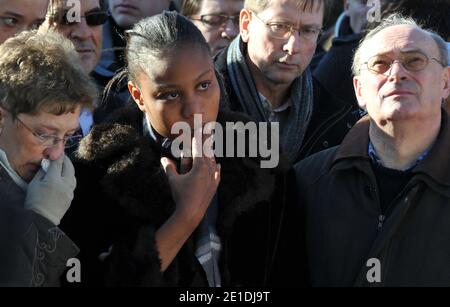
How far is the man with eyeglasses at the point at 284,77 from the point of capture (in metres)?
4.78

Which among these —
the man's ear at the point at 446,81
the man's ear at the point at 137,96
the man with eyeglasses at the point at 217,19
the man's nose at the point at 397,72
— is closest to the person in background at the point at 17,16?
the man's ear at the point at 137,96

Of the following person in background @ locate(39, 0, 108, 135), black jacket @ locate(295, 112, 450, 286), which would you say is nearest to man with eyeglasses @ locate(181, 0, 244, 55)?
person in background @ locate(39, 0, 108, 135)

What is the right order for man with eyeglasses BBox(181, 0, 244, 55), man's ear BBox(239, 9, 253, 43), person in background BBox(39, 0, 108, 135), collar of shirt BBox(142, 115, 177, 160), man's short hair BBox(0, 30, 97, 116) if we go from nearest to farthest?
man's short hair BBox(0, 30, 97, 116)
collar of shirt BBox(142, 115, 177, 160)
person in background BBox(39, 0, 108, 135)
man's ear BBox(239, 9, 253, 43)
man with eyeglasses BBox(181, 0, 244, 55)

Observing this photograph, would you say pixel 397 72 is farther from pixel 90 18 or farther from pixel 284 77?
pixel 90 18

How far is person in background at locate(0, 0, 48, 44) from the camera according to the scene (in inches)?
167

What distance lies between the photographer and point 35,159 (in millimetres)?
3471

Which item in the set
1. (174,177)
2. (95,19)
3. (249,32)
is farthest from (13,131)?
(249,32)

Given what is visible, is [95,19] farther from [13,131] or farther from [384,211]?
[384,211]

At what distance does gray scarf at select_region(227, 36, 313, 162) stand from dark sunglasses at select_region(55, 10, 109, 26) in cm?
66

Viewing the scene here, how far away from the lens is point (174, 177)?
363 cm

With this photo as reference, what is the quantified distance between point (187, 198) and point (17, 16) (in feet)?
4.20

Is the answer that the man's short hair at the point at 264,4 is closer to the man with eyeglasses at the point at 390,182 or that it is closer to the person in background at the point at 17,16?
the man with eyeglasses at the point at 390,182

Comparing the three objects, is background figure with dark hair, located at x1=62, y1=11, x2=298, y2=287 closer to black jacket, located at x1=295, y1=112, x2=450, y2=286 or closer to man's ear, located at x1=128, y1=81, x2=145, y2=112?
man's ear, located at x1=128, y1=81, x2=145, y2=112
